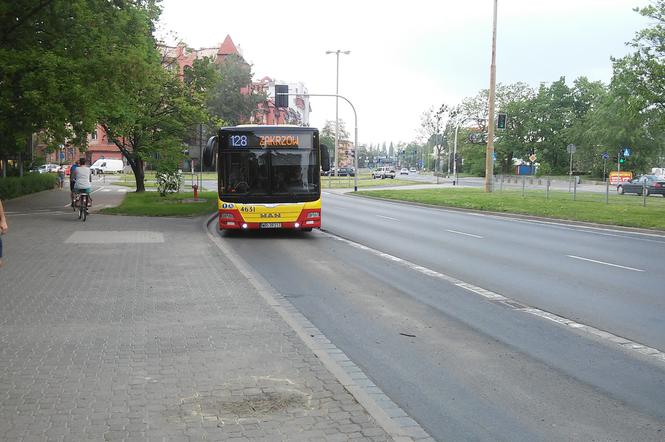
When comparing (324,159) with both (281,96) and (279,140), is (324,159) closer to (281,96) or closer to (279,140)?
(279,140)

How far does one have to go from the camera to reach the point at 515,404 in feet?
16.3

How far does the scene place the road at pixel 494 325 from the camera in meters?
4.79

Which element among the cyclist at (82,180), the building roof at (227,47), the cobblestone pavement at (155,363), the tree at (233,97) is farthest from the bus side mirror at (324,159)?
the building roof at (227,47)

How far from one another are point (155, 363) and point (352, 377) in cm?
166

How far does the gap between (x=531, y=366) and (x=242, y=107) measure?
9690cm

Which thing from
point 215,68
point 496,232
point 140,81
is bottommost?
point 496,232

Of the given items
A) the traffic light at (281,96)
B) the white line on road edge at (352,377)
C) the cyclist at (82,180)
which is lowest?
the white line on road edge at (352,377)

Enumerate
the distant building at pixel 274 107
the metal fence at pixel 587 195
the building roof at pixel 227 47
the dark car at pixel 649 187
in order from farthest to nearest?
1. the building roof at pixel 227 47
2. the distant building at pixel 274 107
3. the dark car at pixel 649 187
4. the metal fence at pixel 587 195

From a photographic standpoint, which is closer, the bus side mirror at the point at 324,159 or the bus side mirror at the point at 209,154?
the bus side mirror at the point at 209,154

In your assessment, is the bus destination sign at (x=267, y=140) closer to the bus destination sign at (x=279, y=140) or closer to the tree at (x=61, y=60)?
the bus destination sign at (x=279, y=140)

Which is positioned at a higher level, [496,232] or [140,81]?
[140,81]

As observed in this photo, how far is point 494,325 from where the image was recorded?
7.51 metres

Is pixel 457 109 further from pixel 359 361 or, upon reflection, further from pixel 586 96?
pixel 359 361

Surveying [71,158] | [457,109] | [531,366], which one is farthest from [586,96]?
[531,366]
